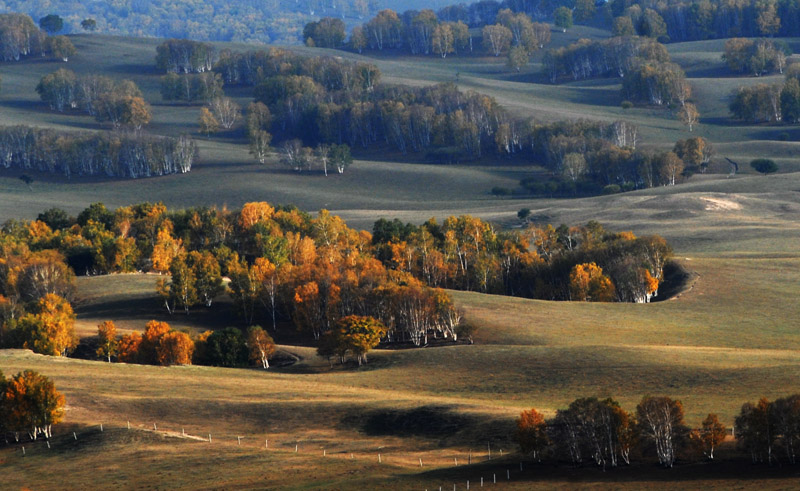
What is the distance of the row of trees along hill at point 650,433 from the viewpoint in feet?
189

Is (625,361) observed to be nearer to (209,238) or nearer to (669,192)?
(209,238)

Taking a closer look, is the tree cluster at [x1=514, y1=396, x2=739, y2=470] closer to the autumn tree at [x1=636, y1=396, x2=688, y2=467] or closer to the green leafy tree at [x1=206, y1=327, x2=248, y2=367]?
the autumn tree at [x1=636, y1=396, x2=688, y2=467]

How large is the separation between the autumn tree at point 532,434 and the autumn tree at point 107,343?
52267 millimetres

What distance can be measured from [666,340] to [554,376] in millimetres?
20960

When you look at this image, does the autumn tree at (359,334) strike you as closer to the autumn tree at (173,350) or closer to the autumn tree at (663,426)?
the autumn tree at (173,350)

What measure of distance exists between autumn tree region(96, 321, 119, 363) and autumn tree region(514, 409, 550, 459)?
52267 millimetres

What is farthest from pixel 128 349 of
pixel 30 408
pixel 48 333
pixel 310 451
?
pixel 310 451

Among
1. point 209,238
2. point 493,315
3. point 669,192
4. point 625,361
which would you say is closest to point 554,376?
point 625,361

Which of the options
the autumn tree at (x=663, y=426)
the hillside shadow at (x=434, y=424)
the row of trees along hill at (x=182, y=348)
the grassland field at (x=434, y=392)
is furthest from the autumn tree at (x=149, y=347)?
the autumn tree at (x=663, y=426)

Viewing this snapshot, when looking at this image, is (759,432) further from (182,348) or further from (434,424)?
(182,348)

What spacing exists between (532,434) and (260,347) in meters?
46.8

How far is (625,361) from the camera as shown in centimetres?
8488

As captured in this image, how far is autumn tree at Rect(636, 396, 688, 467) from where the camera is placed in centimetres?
5944

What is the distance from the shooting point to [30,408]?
71.0 metres
